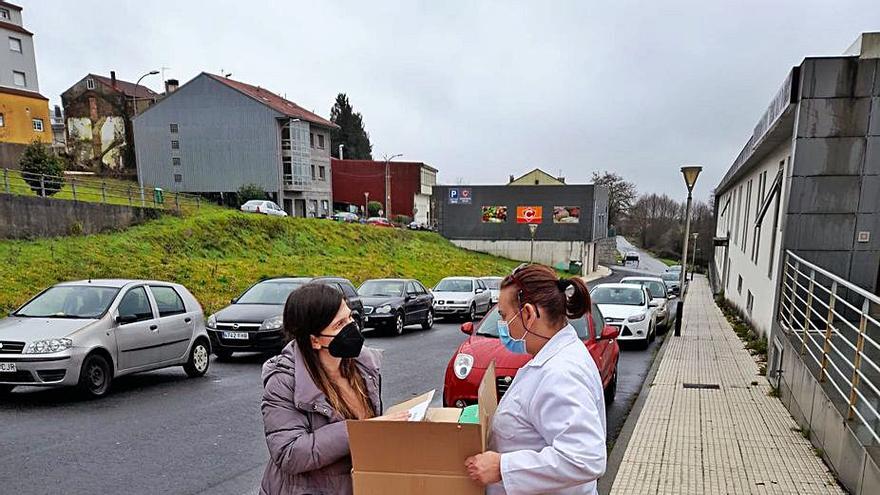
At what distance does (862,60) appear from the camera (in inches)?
258

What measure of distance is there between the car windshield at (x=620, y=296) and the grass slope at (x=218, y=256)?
33.5 feet

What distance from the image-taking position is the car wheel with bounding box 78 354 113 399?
6.10 m

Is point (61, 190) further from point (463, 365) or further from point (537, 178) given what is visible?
point (537, 178)

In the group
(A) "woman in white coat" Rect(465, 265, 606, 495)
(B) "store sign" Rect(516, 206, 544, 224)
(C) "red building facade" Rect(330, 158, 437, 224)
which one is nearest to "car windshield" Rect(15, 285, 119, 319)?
(A) "woman in white coat" Rect(465, 265, 606, 495)

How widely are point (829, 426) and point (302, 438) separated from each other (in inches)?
189

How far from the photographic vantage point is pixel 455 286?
17688 millimetres

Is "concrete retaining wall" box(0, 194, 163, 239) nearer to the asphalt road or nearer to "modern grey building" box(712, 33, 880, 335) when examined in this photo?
the asphalt road

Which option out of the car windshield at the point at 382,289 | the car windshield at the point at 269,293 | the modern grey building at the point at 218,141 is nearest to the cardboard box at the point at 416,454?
the car windshield at the point at 269,293

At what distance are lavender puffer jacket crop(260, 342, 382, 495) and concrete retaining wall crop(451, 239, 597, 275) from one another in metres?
41.6

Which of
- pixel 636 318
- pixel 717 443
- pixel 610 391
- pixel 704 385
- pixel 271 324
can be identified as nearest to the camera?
pixel 717 443

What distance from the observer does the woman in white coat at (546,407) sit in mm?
1588

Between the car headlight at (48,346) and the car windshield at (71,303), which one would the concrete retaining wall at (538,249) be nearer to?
the car windshield at (71,303)

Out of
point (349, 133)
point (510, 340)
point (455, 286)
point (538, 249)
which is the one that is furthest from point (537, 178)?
point (510, 340)

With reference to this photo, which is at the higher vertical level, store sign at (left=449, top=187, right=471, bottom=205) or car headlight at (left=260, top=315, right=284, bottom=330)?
store sign at (left=449, top=187, right=471, bottom=205)
